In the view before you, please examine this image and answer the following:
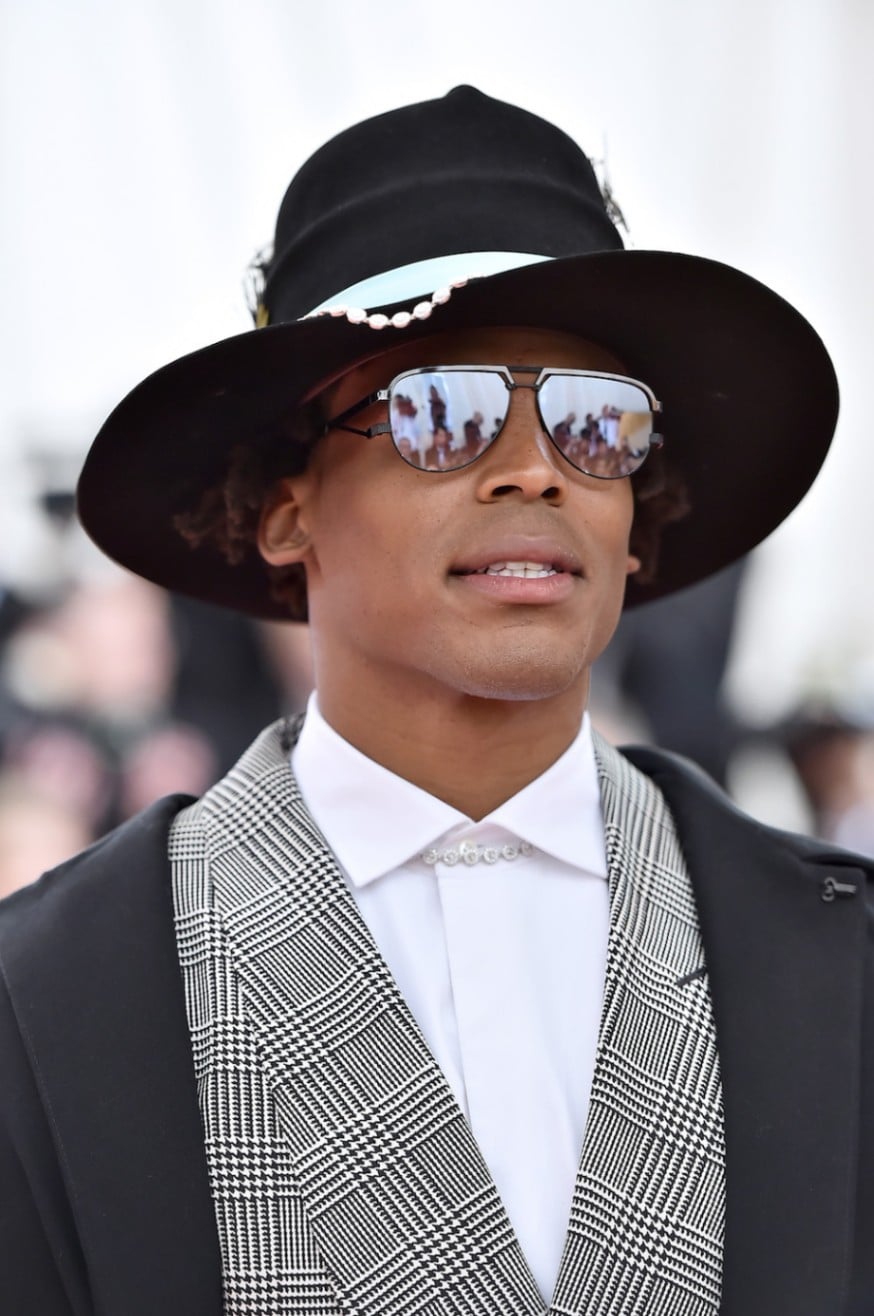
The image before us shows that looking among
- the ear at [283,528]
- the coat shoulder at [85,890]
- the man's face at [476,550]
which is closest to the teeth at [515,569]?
the man's face at [476,550]

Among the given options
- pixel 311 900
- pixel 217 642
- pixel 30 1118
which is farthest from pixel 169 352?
pixel 30 1118

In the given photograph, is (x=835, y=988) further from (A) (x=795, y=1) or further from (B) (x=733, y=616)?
(A) (x=795, y=1)

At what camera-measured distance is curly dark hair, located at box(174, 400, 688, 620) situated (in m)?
2.39

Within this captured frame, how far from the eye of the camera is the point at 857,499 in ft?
12.7

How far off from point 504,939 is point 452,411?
2.27 ft

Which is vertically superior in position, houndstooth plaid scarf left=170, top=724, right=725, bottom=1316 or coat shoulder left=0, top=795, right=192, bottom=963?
coat shoulder left=0, top=795, right=192, bottom=963

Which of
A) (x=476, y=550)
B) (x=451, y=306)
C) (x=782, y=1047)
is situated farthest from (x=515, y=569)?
(x=782, y=1047)

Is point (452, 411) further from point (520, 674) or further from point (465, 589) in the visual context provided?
point (520, 674)

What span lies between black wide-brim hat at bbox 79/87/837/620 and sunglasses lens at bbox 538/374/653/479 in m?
0.11

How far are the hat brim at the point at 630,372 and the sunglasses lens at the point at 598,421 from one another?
0.11 meters

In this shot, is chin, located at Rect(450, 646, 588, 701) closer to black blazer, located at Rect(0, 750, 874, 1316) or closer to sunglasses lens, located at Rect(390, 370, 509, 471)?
sunglasses lens, located at Rect(390, 370, 509, 471)

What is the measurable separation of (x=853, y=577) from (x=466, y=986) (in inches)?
86.1

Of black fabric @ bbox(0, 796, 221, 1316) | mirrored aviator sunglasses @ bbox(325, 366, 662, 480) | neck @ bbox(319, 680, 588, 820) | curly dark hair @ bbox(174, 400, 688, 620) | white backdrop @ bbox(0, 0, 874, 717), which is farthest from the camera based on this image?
white backdrop @ bbox(0, 0, 874, 717)

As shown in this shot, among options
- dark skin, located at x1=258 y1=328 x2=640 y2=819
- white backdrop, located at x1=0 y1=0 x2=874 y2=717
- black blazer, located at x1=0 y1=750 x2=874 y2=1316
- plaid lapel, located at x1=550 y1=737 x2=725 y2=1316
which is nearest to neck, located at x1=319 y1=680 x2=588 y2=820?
dark skin, located at x1=258 y1=328 x2=640 y2=819
